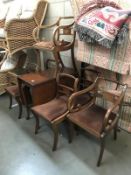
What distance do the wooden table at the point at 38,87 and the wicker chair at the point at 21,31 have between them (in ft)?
1.65

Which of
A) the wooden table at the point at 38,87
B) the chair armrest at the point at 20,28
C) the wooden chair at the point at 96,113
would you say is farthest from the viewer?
the chair armrest at the point at 20,28

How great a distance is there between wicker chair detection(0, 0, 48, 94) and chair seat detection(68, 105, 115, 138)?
134 centimetres

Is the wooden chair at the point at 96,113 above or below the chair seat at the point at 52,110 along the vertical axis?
above

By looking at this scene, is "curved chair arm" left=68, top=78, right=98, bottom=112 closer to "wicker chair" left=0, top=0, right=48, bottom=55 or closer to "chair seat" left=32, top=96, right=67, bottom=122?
"chair seat" left=32, top=96, right=67, bottom=122

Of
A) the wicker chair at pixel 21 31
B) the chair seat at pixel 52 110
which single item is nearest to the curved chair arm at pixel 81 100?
the chair seat at pixel 52 110

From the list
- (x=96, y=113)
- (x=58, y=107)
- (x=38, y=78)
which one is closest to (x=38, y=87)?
(x=38, y=78)

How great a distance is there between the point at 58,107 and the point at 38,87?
37 cm

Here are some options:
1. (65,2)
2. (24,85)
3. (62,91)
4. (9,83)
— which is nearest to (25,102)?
(24,85)

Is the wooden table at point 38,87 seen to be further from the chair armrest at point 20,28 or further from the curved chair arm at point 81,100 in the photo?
the chair armrest at point 20,28

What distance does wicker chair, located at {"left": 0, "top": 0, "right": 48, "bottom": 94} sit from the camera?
2457 mm

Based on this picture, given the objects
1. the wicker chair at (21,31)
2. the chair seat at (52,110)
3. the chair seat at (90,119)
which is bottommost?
the chair seat at (52,110)

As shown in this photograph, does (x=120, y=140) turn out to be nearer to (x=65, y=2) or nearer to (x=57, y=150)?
(x=57, y=150)

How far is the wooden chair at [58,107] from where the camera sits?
186cm

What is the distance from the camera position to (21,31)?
2.55 m
